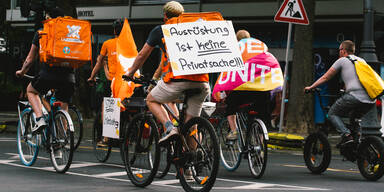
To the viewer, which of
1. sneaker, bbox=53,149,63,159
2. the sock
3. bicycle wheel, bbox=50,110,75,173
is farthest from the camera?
sneaker, bbox=53,149,63,159

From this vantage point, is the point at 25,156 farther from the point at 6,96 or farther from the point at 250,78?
the point at 6,96

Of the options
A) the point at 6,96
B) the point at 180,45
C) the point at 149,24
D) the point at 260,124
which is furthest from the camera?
the point at 6,96

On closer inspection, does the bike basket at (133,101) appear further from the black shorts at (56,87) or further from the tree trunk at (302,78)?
the tree trunk at (302,78)

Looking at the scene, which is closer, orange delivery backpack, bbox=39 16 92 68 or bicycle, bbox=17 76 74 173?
bicycle, bbox=17 76 74 173

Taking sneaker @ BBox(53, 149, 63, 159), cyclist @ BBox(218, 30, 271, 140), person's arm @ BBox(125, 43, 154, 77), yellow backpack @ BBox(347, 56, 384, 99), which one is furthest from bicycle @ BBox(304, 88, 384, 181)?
sneaker @ BBox(53, 149, 63, 159)

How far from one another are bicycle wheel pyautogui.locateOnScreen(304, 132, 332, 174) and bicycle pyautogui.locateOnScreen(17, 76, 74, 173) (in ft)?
10.1

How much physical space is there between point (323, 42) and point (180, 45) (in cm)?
1346

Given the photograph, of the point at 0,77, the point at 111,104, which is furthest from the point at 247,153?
the point at 0,77

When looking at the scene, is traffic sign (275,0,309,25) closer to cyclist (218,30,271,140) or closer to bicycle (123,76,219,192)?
cyclist (218,30,271,140)

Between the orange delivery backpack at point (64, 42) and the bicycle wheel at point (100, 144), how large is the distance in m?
1.23

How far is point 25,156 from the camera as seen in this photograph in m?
8.84

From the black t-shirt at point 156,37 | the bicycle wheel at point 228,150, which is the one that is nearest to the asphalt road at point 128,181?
the bicycle wheel at point 228,150

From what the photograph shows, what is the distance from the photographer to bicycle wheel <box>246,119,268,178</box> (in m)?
7.67

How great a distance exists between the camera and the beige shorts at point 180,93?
6.50 meters
